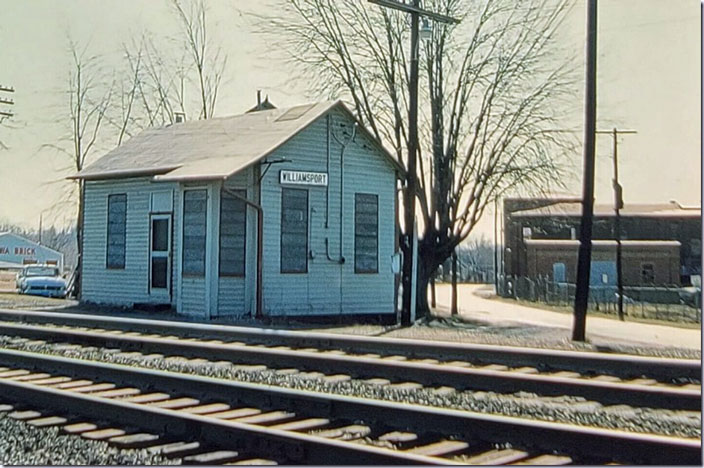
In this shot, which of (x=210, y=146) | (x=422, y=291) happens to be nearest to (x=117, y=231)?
(x=210, y=146)

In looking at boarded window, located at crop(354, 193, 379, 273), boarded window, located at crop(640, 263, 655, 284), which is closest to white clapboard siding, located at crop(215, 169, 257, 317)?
boarded window, located at crop(354, 193, 379, 273)

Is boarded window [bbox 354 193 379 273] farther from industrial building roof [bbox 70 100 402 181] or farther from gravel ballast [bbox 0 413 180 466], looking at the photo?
gravel ballast [bbox 0 413 180 466]

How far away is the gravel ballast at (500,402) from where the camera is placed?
19.1 ft

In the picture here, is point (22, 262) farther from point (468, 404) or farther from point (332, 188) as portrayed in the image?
point (468, 404)

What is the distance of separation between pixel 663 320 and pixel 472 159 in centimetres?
806

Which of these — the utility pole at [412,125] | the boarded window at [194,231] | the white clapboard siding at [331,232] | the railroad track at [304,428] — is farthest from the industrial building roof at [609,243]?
the railroad track at [304,428]

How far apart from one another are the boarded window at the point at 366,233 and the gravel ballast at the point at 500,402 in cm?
1044

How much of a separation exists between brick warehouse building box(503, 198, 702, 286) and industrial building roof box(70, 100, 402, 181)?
906 centimetres

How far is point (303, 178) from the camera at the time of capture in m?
18.0

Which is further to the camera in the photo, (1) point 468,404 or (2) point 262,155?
(2) point 262,155

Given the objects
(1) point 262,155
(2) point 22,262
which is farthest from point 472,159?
(2) point 22,262

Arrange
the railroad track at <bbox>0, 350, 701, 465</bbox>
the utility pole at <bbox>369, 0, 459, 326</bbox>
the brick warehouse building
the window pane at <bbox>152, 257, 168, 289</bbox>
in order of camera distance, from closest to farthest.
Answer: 1. the railroad track at <bbox>0, 350, 701, 465</bbox>
2. the utility pole at <bbox>369, 0, 459, 326</bbox>
3. the window pane at <bbox>152, 257, 168, 289</bbox>
4. the brick warehouse building

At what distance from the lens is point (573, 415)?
605 centimetres

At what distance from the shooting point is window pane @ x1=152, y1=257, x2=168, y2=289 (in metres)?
18.7
